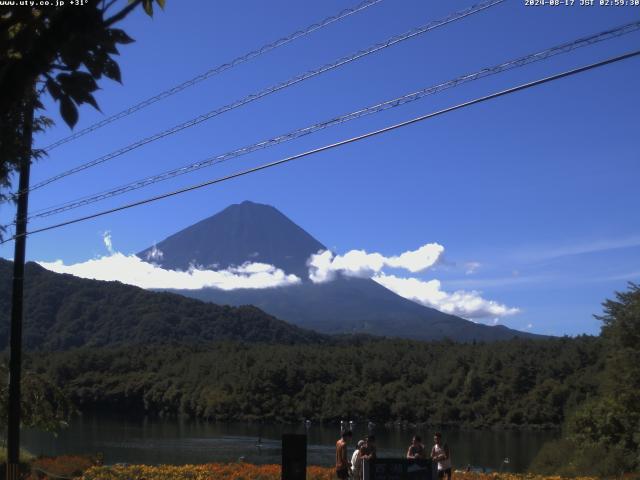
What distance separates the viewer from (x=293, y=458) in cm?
1118

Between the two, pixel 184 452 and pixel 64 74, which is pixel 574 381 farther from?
pixel 64 74

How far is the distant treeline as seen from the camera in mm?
84750

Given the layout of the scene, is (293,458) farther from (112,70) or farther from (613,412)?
(613,412)

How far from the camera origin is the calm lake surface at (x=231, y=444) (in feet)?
135

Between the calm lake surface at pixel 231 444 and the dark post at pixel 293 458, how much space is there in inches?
1006

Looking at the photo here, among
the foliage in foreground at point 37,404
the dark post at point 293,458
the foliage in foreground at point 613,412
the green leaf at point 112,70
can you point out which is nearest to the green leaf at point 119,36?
the green leaf at point 112,70

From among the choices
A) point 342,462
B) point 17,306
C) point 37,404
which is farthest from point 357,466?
point 37,404

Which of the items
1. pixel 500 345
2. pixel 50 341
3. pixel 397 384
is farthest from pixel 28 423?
pixel 50 341

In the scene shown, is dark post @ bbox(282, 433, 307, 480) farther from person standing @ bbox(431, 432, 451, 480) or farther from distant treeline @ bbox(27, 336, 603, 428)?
distant treeline @ bbox(27, 336, 603, 428)

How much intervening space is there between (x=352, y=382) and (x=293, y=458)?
290 feet

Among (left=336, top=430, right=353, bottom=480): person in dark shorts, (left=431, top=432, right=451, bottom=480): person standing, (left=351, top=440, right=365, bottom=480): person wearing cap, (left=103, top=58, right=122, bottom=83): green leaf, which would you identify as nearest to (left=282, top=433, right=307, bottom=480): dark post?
(left=351, top=440, right=365, bottom=480): person wearing cap

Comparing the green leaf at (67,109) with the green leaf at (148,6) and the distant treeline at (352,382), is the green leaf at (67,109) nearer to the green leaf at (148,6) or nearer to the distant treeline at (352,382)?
the green leaf at (148,6)

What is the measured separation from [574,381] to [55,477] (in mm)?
70781

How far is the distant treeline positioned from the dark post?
68.2m
